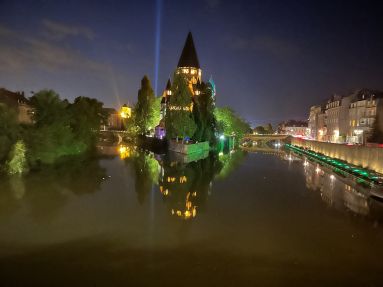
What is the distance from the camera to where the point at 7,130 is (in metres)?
34.0

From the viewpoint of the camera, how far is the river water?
11.8 m

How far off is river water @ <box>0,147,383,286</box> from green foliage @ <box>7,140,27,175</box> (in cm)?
357

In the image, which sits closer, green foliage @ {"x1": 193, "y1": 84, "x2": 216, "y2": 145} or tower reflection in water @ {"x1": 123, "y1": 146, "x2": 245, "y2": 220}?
tower reflection in water @ {"x1": 123, "y1": 146, "x2": 245, "y2": 220}

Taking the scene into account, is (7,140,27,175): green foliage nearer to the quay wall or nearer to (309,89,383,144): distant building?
the quay wall

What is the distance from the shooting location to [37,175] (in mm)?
32156

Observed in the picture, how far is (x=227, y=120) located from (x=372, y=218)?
76.7 meters

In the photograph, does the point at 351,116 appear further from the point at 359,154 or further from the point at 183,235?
the point at 183,235

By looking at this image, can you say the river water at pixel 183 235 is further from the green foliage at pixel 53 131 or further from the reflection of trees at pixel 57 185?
the green foliage at pixel 53 131

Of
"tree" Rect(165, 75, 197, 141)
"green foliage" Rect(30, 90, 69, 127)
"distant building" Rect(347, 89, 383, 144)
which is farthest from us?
"distant building" Rect(347, 89, 383, 144)

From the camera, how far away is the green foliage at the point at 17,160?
32.3 meters

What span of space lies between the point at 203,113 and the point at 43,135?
3485cm

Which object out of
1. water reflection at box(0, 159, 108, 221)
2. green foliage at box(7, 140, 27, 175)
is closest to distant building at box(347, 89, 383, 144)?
water reflection at box(0, 159, 108, 221)

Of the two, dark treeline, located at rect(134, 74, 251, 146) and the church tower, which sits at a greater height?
the church tower

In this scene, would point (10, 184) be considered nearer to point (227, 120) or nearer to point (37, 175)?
point (37, 175)
